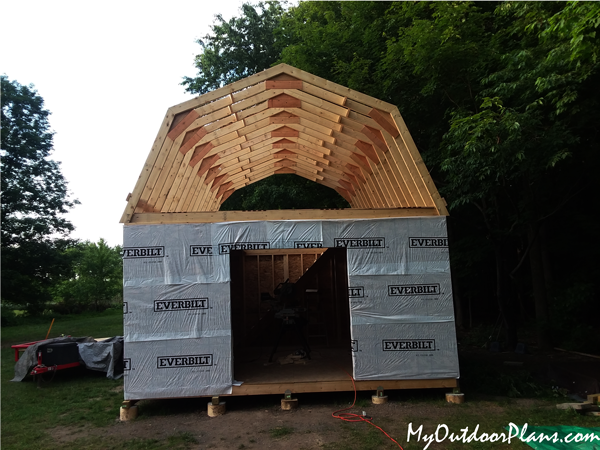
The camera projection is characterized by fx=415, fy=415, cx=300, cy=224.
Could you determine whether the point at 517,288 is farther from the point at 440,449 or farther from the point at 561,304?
the point at 440,449

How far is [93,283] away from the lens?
97.8 feet

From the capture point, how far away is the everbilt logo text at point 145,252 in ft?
18.8

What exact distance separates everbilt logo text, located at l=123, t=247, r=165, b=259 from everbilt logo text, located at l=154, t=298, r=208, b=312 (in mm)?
639

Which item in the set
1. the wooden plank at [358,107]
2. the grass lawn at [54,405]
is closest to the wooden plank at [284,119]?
the wooden plank at [358,107]

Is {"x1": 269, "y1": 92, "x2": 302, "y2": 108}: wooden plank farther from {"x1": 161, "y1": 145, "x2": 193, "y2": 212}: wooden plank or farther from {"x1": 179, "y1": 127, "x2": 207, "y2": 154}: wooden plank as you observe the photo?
{"x1": 161, "y1": 145, "x2": 193, "y2": 212}: wooden plank

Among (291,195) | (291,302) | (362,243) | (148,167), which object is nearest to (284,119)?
(148,167)

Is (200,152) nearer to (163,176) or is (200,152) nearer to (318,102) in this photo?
(163,176)

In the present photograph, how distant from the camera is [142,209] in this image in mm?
5957

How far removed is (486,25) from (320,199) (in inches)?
280

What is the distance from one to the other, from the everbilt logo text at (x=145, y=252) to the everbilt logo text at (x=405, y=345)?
132 inches

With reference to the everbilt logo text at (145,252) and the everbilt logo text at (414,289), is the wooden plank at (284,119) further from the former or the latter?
the everbilt logo text at (414,289)

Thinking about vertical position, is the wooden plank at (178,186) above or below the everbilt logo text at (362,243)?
above

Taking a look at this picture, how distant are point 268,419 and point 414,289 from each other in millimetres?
2628

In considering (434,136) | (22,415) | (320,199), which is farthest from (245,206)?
(22,415)
